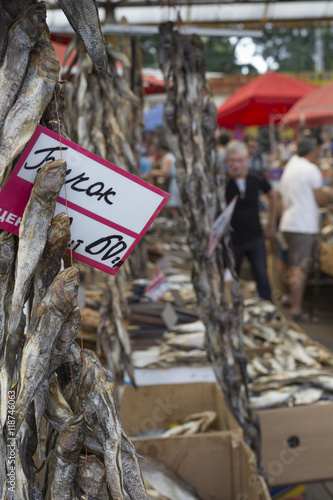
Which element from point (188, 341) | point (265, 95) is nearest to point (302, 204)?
point (265, 95)

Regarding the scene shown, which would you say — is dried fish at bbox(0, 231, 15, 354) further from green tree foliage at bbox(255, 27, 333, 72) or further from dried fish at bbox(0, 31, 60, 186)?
green tree foliage at bbox(255, 27, 333, 72)

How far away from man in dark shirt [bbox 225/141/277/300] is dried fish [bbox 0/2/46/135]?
3919mm

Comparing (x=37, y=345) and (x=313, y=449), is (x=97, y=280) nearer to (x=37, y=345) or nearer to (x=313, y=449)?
(x=313, y=449)

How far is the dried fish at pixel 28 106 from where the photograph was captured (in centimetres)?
97

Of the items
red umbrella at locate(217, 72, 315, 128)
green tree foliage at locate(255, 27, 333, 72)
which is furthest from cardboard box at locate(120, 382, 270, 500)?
green tree foliage at locate(255, 27, 333, 72)

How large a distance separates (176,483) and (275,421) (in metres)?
0.70

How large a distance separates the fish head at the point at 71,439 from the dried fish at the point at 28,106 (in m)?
0.45

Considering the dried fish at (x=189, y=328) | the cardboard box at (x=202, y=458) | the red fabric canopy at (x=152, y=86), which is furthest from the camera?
the red fabric canopy at (x=152, y=86)

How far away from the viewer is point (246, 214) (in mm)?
5145

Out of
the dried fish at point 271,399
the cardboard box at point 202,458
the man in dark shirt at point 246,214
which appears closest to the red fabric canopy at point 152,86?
the man in dark shirt at point 246,214

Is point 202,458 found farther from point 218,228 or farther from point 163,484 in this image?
point 218,228

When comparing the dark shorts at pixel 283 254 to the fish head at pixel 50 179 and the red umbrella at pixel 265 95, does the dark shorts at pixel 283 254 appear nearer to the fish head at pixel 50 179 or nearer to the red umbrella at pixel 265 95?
the red umbrella at pixel 265 95

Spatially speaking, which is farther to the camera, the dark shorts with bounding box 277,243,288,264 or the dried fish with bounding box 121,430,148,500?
the dark shorts with bounding box 277,243,288,264

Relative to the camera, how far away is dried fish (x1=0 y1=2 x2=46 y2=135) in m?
0.94
